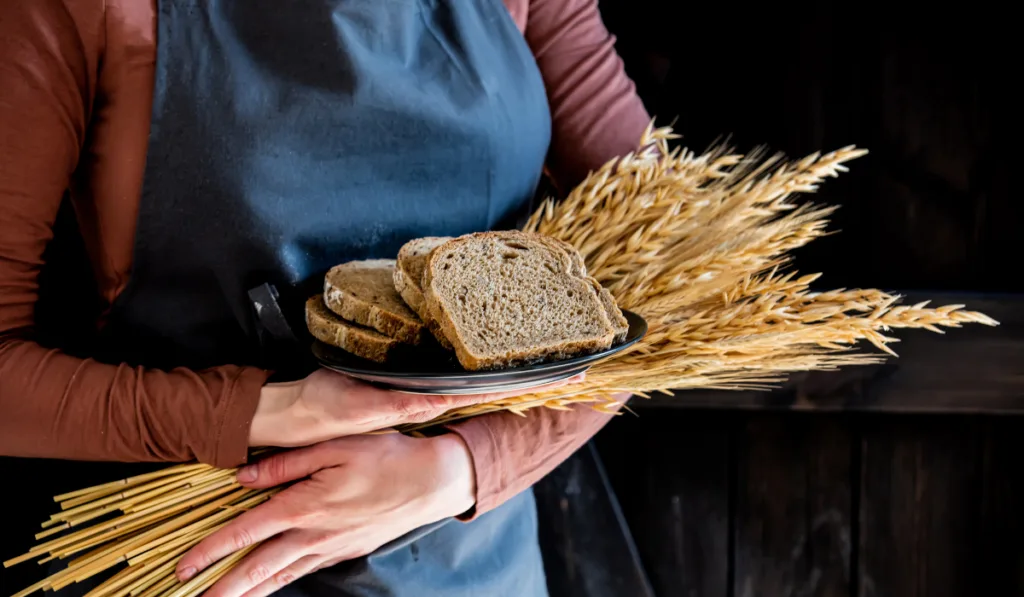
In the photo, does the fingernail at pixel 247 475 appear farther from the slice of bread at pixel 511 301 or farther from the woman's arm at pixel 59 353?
the slice of bread at pixel 511 301

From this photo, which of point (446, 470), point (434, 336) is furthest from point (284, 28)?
point (446, 470)

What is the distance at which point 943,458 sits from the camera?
124 cm

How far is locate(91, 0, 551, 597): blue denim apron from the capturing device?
0.73 meters

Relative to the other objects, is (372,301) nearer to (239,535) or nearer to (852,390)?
(239,535)

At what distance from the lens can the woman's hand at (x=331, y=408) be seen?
2.35 feet

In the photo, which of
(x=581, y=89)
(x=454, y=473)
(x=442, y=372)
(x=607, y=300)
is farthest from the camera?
(x=581, y=89)

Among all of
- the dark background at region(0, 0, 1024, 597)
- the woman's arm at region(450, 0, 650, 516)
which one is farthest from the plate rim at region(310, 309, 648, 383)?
the dark background at region(0, 0, 1024, 597)

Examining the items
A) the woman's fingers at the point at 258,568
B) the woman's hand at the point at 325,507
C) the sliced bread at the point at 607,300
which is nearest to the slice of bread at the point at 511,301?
the sliced bread at the point at 607,300

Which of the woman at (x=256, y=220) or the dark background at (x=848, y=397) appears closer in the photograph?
the woman at (x=256, y=220)

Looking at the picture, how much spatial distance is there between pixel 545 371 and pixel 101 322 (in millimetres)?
531

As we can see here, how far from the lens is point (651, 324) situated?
77cm

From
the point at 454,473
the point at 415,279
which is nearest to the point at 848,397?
the point at 454,473

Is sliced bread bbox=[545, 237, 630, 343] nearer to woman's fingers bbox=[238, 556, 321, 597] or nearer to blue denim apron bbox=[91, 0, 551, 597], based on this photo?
blue denim apron bbox=[91, 0, 551, 597]

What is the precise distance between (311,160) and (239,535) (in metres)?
0.40
